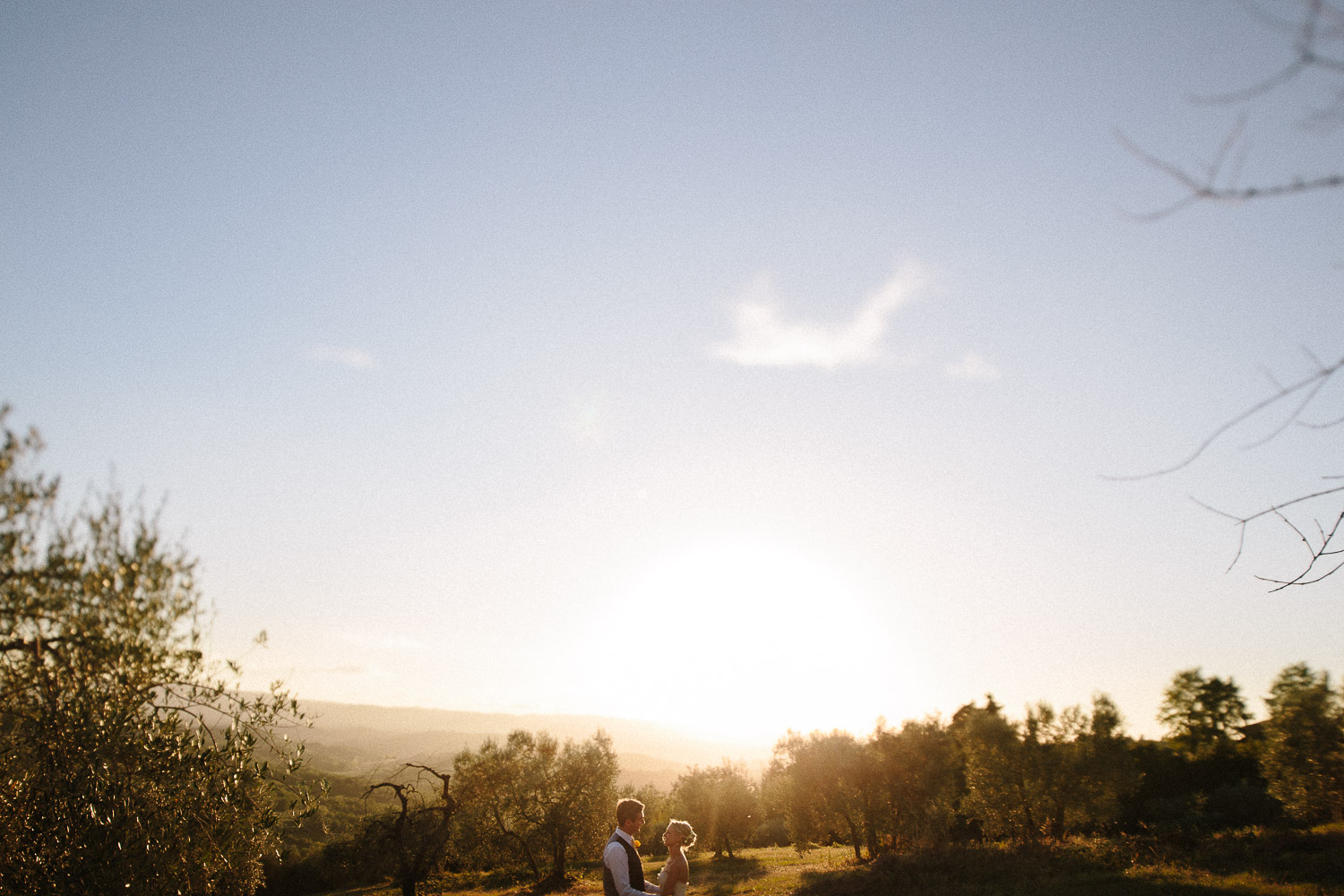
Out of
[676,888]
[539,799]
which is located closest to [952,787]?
[539,799]

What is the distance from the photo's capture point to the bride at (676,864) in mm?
8789

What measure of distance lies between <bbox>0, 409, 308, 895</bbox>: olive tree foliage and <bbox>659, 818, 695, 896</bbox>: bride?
8.29m

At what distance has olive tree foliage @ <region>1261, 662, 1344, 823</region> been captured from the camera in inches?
1272

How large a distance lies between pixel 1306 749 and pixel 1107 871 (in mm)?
18564

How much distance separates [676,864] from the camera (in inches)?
351

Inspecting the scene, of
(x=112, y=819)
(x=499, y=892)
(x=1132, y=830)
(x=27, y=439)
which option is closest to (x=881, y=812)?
(x=1132, y=830)

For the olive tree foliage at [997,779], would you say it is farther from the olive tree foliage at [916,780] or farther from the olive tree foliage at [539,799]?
the olive tree foliage at [539,799]

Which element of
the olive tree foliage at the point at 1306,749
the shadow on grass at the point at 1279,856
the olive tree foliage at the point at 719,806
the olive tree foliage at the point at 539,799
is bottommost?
the olive tree foliage at the point at 719,806

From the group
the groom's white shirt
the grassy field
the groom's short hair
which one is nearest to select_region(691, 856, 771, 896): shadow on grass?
the grassy field

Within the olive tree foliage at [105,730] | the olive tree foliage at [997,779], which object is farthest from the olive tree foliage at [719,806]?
the olive tree foliage at [105,730]

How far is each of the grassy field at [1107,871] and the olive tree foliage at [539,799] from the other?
8435 millimetres

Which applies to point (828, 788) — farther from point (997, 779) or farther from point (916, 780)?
point (997, 779)

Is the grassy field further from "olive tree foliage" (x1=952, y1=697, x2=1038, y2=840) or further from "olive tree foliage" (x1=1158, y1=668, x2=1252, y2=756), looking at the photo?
"olive tree foliage" (x1=1158, y1=668, x2=1252, y2=756)

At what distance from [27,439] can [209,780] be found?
6713 mm
